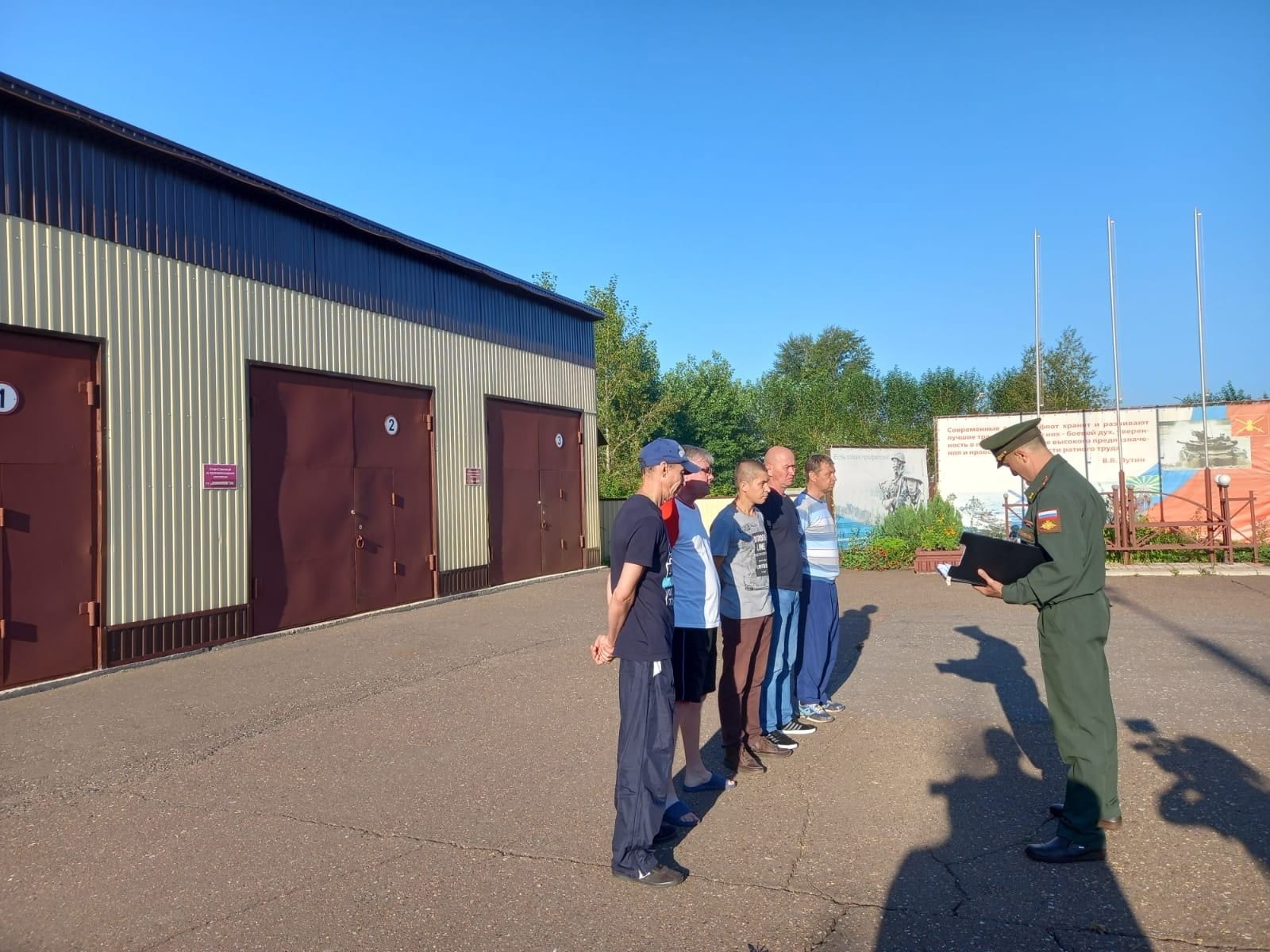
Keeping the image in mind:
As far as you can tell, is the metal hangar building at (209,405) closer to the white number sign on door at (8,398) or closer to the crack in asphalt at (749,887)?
the white number sign on door at (8,398)

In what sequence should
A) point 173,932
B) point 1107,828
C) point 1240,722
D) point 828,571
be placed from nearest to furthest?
point 173,932 < point 1107,828 < point 1240,722 < point 828,571

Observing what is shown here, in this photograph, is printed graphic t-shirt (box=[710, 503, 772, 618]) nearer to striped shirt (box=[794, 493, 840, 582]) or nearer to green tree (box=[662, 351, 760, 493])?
striped shirt (box=[794, 493, 840, 582])

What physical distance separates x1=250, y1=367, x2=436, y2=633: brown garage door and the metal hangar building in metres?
0.03

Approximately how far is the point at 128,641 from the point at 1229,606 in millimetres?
12676

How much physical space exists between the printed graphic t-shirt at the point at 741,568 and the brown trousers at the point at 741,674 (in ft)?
0.24

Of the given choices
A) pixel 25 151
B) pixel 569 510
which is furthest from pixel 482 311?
pixel 25 151

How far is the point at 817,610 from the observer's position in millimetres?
7125

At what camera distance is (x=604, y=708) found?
7.40 metres

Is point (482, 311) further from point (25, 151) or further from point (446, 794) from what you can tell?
point (446, 794)

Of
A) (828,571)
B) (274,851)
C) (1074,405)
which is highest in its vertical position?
(1074,405)

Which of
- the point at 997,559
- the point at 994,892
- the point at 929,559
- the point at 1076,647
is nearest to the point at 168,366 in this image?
the point at 997,559

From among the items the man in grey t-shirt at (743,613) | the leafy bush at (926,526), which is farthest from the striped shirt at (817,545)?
the leafy bush at (926,526)

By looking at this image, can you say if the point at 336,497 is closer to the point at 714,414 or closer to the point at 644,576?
the point at 644,576

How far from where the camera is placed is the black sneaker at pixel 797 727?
6.56 m
